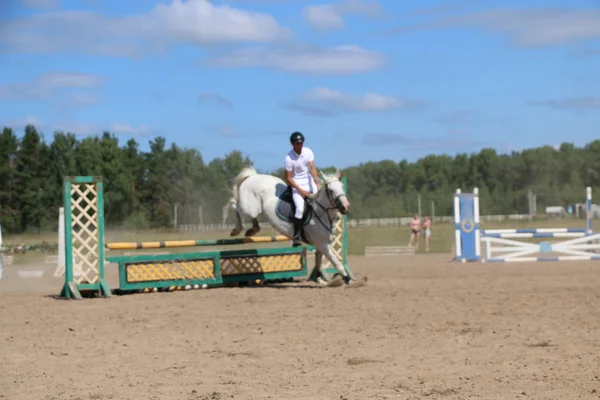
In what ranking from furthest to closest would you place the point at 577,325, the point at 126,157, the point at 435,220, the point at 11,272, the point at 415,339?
the point at 435,220, the point at 126,157, the point at 11,272, the point at 577,325, the point at 415,339

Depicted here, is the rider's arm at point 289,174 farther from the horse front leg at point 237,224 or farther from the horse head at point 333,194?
the horse front leg at point 237,224

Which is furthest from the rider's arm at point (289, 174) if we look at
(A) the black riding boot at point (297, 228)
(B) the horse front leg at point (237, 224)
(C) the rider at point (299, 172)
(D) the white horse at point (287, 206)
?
(B) the horse front leg at point (237, 224)

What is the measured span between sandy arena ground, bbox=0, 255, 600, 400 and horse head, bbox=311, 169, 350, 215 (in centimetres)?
130

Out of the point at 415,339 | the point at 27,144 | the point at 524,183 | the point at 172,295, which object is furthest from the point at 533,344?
the point at 524,183

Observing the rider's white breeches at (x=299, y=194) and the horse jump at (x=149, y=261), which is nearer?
the horse jump at (x=149, y=261)

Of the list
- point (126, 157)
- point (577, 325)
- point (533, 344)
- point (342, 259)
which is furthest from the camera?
point (126, 157)

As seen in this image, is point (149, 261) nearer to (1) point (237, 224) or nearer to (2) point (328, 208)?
(1) point (237, 224)

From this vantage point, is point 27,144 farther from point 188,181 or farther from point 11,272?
point 11,272

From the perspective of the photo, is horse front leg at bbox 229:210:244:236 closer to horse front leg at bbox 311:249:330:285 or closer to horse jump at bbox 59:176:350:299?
horse jump at bbox 59:176:350:299

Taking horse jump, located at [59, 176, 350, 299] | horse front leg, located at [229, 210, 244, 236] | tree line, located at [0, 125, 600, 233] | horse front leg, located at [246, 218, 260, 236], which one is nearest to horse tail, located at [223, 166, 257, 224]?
horse front leg, located at [229, 210, 244, 236]

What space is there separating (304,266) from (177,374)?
28.1 ft

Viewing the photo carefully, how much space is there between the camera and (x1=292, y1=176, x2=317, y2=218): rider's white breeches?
13164mm

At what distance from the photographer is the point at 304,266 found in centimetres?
1493

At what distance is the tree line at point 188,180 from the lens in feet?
164
